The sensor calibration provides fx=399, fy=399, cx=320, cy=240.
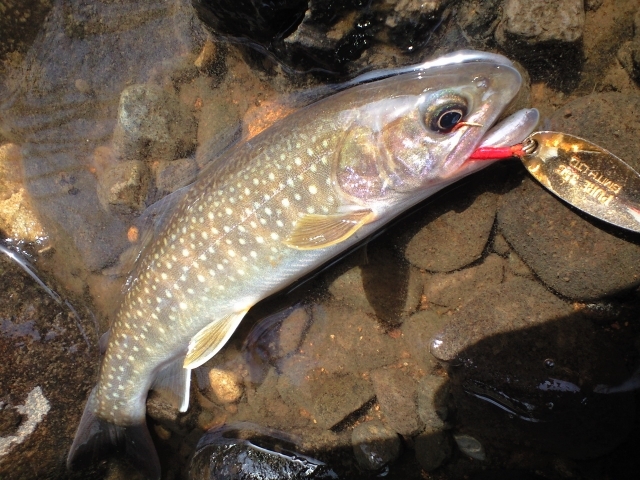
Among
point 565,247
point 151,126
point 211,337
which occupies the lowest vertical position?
point 211,337

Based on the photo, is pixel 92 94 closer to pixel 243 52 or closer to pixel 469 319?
pixel 243 52

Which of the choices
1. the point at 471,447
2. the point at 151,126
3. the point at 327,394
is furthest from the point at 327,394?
the point at 151,126

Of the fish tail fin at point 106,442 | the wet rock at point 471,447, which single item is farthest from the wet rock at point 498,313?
the fish tail fin at point 106,442

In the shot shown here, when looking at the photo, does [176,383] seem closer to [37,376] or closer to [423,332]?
[37,376]

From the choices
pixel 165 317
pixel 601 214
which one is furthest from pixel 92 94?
pixel 601 214

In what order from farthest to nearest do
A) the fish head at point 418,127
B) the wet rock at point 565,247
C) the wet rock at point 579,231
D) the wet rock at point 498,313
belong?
the wet rock at point 498,313, the wet rock at point 565,247, the wet rock at point 579,231, the fish head at point 418,127

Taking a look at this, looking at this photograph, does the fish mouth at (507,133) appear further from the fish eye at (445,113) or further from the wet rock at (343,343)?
the wet rock at (343,343)

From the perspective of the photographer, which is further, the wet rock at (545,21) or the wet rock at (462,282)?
the wet rock at (462,282)
